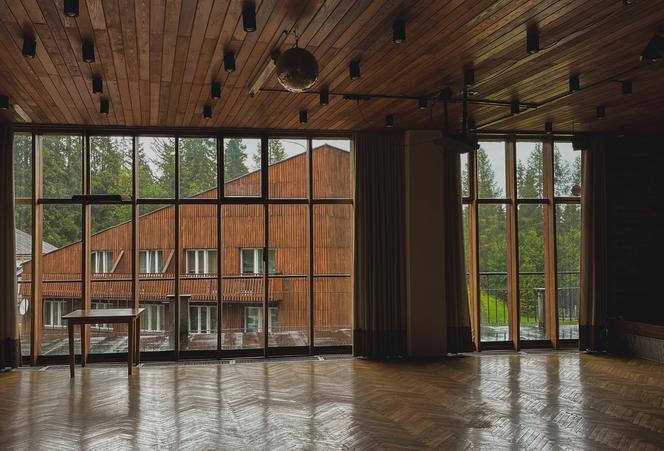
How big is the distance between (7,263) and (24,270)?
35 centimetres

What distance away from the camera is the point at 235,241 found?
331 inches

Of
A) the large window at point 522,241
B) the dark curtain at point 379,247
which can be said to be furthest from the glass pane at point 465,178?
the dark curtain at point 379,247

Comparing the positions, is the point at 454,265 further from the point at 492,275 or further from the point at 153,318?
the point at 153,318

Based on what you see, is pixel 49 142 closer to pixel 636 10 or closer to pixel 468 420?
pixel 468 420

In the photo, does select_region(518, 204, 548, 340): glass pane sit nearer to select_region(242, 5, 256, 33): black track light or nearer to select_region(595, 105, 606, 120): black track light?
select_region(595, 105, 606, 120): black track light

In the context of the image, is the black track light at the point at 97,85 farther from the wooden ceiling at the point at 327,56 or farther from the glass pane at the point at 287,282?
the glass pane at the point at 287,282

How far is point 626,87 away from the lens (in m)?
6.26

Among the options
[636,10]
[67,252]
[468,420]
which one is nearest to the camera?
[636,10]

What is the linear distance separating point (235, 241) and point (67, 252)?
7.83 feet

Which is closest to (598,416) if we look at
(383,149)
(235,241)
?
(383,149)

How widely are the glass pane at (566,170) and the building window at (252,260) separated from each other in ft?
15.9

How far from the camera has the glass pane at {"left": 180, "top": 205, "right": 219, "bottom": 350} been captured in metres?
8.32

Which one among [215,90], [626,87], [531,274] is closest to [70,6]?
[215,90]

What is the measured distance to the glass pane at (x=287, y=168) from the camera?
859 cm
